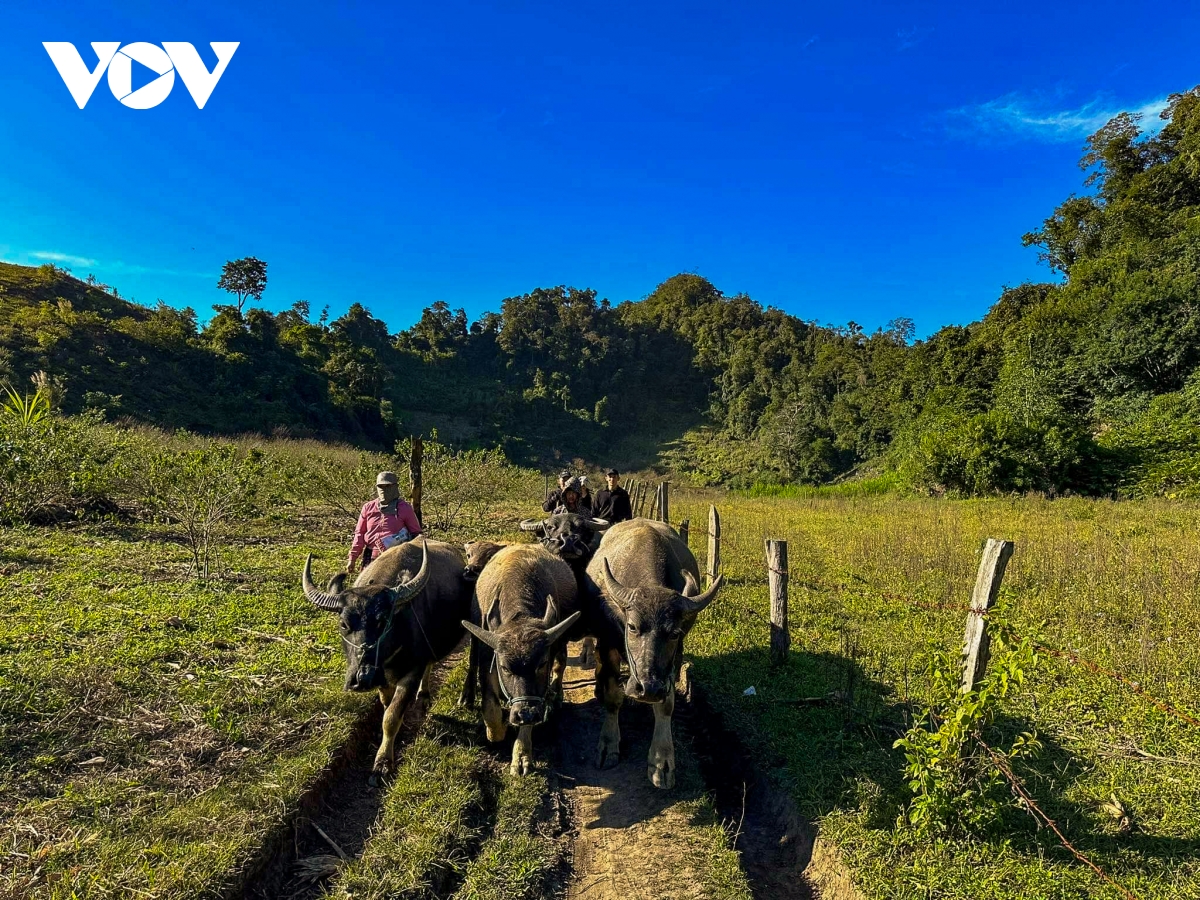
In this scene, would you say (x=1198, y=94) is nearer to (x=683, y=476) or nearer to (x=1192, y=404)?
(x=1192, y=404)

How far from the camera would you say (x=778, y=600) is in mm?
6379

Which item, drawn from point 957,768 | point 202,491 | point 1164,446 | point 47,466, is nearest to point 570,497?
point 957,768

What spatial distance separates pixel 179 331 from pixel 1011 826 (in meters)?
42.8

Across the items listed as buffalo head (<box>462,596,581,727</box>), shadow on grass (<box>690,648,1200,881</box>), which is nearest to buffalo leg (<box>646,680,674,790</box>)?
shadow on grass (<box>690,648,1200,881</box>)

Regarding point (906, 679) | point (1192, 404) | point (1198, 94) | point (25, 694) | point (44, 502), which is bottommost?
point (906, 679)

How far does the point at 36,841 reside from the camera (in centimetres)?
317

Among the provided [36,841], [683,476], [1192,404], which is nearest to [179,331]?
[683,476]

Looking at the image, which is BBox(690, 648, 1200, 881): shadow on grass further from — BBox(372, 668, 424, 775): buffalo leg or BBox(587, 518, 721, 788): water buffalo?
BBox(372, 668, 424, 775): buffalo leg

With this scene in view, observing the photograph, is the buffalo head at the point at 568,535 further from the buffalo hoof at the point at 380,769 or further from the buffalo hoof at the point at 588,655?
the buffalo hoof at the point at 380,769

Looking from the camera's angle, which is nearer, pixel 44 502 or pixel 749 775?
pixel 749 775

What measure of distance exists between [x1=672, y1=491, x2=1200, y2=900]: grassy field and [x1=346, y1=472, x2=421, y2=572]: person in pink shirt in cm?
370

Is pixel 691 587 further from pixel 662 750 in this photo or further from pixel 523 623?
pixel 523 623

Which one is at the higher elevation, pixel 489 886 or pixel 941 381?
pixel 941 381

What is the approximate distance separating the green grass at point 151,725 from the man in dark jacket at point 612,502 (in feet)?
13.3
